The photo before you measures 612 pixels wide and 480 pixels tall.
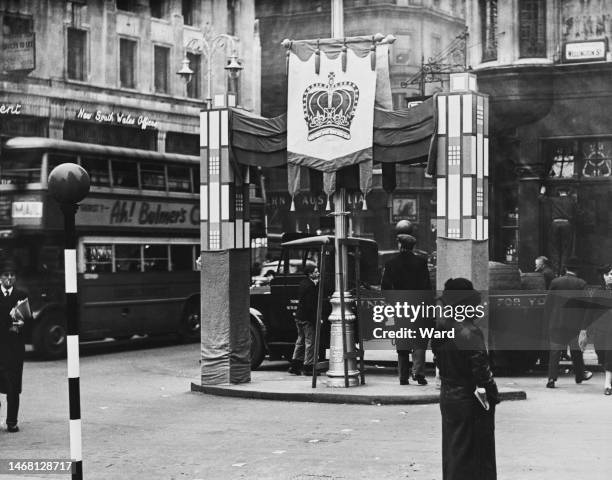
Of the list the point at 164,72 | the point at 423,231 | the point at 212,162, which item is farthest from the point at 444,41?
the point at 212,162

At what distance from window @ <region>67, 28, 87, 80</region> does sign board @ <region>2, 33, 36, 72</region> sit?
153 inches

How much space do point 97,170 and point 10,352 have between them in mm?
10113

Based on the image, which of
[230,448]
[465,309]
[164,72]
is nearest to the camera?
[465,309]

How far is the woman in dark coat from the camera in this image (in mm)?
8016

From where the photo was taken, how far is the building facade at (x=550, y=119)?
2703 centimetres

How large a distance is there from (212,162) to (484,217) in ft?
12.9

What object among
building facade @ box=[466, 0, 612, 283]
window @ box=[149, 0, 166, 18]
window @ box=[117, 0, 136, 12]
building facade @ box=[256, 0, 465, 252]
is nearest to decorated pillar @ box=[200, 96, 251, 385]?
building facade @ box=[466, 0, 612, 283]

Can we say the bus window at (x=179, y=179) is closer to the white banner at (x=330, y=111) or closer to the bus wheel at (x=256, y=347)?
the bus wheel at (x=256, y=347)

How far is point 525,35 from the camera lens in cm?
2738

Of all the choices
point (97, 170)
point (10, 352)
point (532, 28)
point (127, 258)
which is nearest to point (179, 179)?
point (127, 258)

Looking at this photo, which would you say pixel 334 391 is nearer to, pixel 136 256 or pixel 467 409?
pixel 467 409

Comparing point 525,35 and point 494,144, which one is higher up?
point 525,35

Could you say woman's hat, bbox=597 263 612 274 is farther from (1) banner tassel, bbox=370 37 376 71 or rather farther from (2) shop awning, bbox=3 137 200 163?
(1) banner tassel, bbox=370 37 376 71

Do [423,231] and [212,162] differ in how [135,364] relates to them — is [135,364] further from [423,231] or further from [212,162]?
[423,231]
